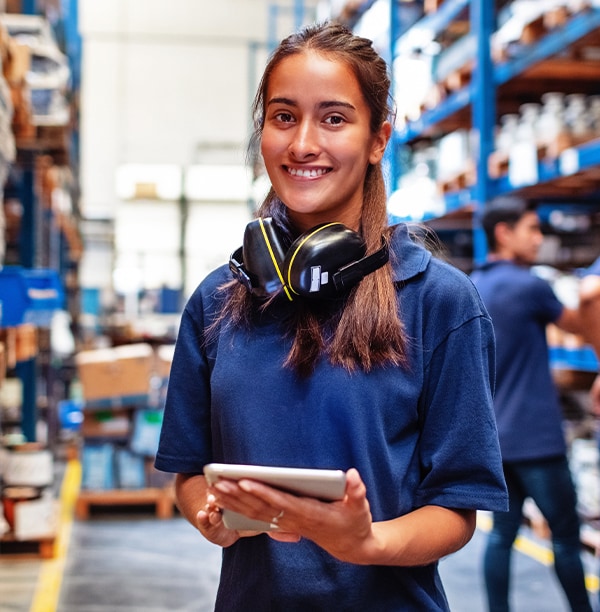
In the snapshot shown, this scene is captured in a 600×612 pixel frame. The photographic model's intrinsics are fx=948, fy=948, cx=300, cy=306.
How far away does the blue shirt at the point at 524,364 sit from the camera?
395cm

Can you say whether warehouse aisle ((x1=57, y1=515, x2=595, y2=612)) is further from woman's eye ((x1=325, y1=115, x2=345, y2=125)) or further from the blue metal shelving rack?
woman's eye ((x1=325, y1=115, x2=345, y2=125))

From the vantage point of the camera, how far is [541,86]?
23.4 feet

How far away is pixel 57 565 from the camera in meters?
5.66

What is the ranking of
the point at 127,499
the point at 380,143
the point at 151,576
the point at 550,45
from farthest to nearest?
the point at 127,499
the point at 550,45
the point at 151,576
the point at 380,143

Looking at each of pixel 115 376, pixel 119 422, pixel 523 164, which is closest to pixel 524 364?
pixel 523 164

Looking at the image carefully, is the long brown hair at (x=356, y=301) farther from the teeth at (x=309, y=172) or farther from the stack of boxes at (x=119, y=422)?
the stack of boxes at (x=119, y=422)

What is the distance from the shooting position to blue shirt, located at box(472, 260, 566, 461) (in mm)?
3951

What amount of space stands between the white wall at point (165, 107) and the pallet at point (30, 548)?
1339cm

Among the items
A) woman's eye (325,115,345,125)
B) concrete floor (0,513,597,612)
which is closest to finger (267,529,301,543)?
woman's eye (325,115,345,125)

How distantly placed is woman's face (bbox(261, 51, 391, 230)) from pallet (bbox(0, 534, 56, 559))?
15.7 ft

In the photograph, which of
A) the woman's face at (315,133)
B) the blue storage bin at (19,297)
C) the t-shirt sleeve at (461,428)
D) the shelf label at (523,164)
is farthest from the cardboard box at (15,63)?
the t-shirt sleeve at (461,428)

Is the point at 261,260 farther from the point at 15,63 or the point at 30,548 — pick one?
the point at 30,548

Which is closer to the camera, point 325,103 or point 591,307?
point 325,103

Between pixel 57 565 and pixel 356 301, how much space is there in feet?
15.5
